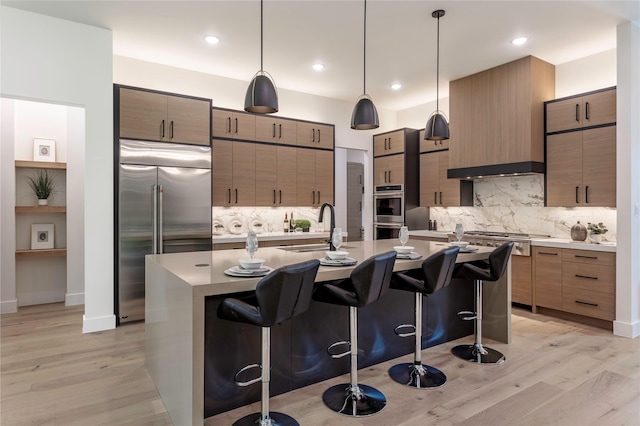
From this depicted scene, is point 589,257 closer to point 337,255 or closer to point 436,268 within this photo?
point 436,268

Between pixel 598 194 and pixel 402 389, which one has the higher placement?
pixel 598 194

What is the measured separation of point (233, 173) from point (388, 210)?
2.77m

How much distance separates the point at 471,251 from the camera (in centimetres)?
346

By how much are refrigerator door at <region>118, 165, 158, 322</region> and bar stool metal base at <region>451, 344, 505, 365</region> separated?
3.31 meters

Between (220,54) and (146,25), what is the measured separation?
96 cm

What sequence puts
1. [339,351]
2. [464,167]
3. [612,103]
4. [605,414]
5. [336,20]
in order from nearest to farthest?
[605,414], [339,351], [336,20], [612,103], [464,167]

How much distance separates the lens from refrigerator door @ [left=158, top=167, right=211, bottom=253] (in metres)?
4.44

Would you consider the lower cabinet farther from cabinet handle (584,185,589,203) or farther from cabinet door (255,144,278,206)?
cabinet door (255,144,278,206)

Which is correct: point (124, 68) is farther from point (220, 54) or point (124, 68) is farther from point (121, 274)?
point (121, 274)

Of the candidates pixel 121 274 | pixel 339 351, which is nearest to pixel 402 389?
pixel 339 351

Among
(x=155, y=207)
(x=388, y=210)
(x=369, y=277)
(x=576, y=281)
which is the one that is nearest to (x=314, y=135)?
(x=388, y=210)

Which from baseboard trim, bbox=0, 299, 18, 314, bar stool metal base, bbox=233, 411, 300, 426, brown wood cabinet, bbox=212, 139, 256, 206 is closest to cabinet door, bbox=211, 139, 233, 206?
brown wood cabinet, bbox=212, 139, 256, 206

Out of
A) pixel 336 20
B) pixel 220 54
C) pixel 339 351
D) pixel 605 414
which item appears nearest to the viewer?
pixel 605 414

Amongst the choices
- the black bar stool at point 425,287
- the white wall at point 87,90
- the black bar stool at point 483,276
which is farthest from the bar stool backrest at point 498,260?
the white wall at point 87,90
